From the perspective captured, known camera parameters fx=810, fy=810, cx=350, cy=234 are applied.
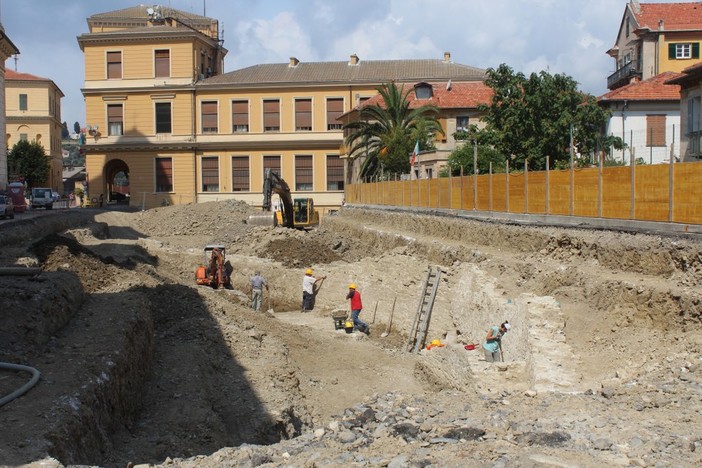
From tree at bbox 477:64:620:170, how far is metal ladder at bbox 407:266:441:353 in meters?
15.1

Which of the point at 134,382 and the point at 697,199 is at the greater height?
the point at 697,199

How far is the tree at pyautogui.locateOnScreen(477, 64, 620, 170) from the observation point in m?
34.5

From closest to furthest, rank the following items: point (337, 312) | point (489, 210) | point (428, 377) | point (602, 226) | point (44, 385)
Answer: point (44, 385) < point (428, 377) < point (602, 226) < point (337, 312) < point (489, 210)

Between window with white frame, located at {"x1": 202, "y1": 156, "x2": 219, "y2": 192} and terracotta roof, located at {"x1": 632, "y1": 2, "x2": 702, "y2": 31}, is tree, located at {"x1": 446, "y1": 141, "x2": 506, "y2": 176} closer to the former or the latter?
terracotta roof, located at {"x1": 632, "y1": 2, "x2": 702, "y2": 31}

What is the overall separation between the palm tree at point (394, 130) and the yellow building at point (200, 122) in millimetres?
10185

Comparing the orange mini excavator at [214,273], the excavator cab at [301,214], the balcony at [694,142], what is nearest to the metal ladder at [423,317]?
the orange mini excavator at [214,273]

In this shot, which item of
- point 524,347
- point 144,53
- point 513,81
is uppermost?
point 144,53

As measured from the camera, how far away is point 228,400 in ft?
45.6

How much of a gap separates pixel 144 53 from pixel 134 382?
50.2 metres

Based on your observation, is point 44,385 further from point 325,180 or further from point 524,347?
point 325,180

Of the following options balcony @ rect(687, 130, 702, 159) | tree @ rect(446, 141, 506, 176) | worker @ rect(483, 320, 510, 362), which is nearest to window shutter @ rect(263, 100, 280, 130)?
tree @ rect(446, 141, 506, 176)

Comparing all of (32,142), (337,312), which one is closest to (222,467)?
(337,312)

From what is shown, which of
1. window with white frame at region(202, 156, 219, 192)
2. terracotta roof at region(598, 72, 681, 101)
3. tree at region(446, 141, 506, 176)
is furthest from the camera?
window with white frame at region(202, 156, 219, 192)

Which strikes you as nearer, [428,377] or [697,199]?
[697,199]
